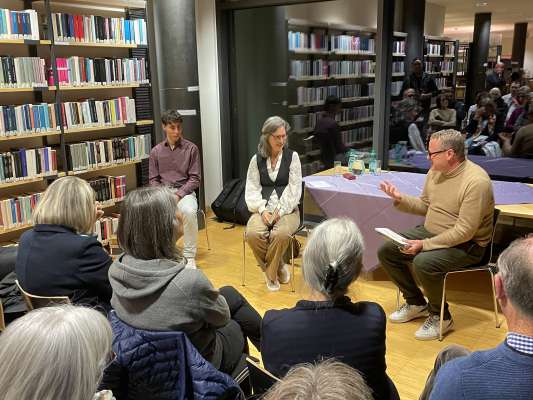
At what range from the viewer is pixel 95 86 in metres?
4.48

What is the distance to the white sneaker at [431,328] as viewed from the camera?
3213 millimetres

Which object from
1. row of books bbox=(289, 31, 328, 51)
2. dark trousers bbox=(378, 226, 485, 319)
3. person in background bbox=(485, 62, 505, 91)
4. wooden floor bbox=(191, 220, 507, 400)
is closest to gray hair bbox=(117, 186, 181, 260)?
wooden floor bbox=(191, 220, 507, 400)

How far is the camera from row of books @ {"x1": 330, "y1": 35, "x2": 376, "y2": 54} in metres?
5.09

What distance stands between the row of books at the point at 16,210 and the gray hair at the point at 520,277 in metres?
3.78

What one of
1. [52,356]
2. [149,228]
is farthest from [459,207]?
[52,356]

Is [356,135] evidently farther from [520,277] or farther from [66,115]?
[520,277]

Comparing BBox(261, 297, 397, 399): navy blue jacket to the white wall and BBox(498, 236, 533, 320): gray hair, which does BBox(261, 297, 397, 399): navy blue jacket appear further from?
the white wall

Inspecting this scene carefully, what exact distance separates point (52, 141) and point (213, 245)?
69.7 inches

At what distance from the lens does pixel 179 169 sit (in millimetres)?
4469

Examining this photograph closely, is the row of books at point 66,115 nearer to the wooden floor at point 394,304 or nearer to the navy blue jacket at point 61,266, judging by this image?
the wooden floor at point 394,304

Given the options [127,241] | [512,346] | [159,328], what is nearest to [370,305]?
[512,346]

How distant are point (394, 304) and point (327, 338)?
2.23 m

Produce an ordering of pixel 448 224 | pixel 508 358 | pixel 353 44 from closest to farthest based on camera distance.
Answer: pixel 508 358
pixel 448 224
pixel 353 44

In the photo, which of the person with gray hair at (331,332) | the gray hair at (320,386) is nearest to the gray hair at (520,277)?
the person with gray hair at (331,332)
